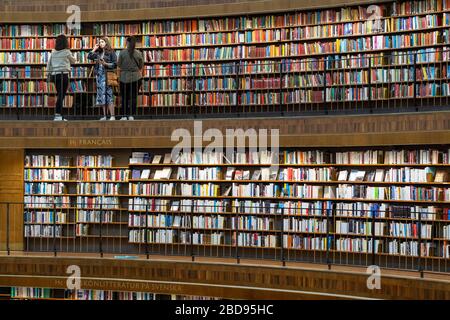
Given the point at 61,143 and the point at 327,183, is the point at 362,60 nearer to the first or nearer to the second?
the point at 327,183

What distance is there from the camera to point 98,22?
542 inches

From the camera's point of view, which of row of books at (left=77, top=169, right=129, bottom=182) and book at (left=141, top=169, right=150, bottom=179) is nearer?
book at (left=141, top=169, right=150, bottom=179)

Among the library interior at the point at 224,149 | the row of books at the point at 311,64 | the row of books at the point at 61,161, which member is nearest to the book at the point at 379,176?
the library interior at the point at 224,149

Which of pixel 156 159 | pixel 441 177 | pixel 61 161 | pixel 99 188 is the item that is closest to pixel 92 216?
pixel 99 188

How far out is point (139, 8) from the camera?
44.0 ft

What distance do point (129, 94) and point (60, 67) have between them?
1.01 meters

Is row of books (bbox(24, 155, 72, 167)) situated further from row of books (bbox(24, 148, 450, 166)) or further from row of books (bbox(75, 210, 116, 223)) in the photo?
row of books (bbox(75, 210, 116, 223))

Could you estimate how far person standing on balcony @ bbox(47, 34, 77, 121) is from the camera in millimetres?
12141

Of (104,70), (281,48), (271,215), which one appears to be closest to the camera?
(271,215)

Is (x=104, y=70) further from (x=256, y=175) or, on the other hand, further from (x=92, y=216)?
(x=256, y=175)

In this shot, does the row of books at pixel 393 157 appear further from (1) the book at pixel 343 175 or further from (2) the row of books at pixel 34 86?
(2) the row of books at pixel 34 86

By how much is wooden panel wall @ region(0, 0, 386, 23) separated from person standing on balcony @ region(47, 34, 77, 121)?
1415 millimetres

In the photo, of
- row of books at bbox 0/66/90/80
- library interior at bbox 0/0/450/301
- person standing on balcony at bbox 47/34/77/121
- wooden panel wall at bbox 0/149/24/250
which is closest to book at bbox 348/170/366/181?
library interior at bbox 0/0/450/301

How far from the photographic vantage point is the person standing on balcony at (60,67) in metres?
12.1
